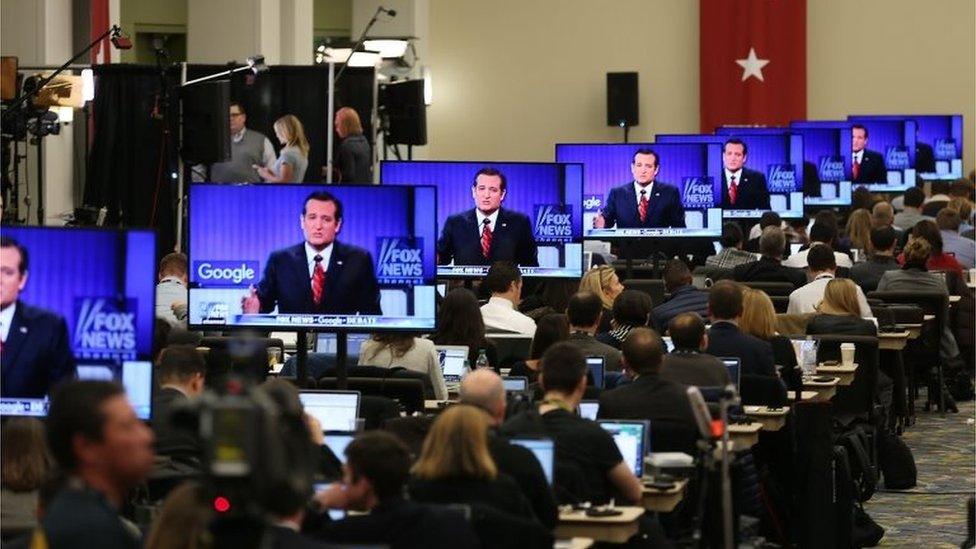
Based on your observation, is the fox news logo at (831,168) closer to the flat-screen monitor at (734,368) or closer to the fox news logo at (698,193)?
the fox news logo at (698,193)

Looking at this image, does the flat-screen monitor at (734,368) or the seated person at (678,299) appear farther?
the seated person at (678,299)

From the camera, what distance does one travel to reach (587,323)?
10477 mm

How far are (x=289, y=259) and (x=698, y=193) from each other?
23.7 ft

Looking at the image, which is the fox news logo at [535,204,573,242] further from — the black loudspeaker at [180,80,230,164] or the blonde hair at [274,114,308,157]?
the blonde hair at [274,114,308,157]

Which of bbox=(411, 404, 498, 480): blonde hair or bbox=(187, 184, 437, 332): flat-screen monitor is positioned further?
bbox=(187, 184, 437, 332): flat-screen monitor

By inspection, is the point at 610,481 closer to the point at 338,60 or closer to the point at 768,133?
the point at 768,133

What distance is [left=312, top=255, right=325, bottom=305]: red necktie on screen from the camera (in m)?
9.25

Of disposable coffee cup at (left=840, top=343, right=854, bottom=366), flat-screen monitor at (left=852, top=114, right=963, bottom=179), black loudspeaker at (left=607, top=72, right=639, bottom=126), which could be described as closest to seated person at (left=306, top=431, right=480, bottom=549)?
disposable coffee cup at (left=840, top=343, right=854, bottom=366)

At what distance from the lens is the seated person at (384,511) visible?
5809 millimetres

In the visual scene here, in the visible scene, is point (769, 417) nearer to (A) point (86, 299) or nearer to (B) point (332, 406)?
(B) point (332, 406)

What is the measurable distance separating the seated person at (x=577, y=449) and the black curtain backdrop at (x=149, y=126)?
11919 mm

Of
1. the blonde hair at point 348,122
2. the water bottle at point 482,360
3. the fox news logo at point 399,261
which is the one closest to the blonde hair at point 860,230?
the blonde hair at point 348,122

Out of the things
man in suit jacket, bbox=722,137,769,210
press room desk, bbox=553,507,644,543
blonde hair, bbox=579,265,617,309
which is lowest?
press room desk, bbox=553,507,644,543

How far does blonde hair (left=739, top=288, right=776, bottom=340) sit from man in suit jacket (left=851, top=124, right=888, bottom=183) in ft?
40.9
